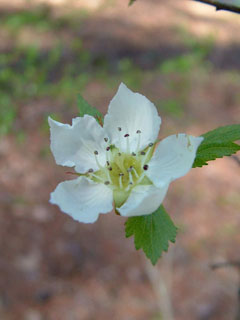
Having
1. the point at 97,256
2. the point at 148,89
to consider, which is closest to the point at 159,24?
the point at 148,89

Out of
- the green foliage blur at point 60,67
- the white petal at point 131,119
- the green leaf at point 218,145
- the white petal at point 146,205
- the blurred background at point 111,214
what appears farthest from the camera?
the green foliage blur at point 60,67

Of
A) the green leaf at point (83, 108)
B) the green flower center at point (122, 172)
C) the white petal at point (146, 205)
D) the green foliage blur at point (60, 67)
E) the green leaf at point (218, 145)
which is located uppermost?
the green leaf at point (218, 145)

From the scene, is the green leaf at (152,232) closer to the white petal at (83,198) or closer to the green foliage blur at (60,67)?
the white petal at (83,198)

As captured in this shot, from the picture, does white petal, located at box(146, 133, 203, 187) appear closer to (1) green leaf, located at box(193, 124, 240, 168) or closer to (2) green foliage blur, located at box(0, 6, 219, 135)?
(1) green leaf, located at box(193, 124, 240, 168)

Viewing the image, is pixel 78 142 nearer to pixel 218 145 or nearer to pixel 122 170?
pixel 122 170

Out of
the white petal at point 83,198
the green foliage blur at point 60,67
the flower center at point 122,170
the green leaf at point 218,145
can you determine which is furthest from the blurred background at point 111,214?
the green leaf at point 218,145

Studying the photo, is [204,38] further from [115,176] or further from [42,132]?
[115,176]
